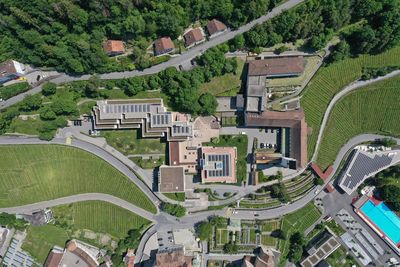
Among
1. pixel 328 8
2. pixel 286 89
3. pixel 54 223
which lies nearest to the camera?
pixel 328 8

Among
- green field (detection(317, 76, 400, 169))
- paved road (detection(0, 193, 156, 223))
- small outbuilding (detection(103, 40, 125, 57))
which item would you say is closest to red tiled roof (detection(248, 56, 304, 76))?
green field (detection(317, 76, 400, 169))

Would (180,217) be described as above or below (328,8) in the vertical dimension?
below

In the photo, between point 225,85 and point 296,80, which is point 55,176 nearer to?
point 225,85

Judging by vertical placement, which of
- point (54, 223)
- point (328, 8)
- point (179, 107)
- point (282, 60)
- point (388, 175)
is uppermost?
point (328, 8)

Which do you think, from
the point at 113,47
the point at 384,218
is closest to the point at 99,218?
the point at 113,47

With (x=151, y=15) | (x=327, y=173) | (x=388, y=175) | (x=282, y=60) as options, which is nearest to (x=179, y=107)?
(x=151, y=15)

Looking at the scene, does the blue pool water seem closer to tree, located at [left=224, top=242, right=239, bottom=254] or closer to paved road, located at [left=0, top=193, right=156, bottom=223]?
tree, located at [left=224, top=242, right=239, bottom=254]

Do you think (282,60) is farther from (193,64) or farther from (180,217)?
(180,217)

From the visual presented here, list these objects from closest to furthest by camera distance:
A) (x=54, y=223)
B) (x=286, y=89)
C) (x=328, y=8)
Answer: (x=328, y=8) → (x=286, y=89) → (x=54, y=223)
